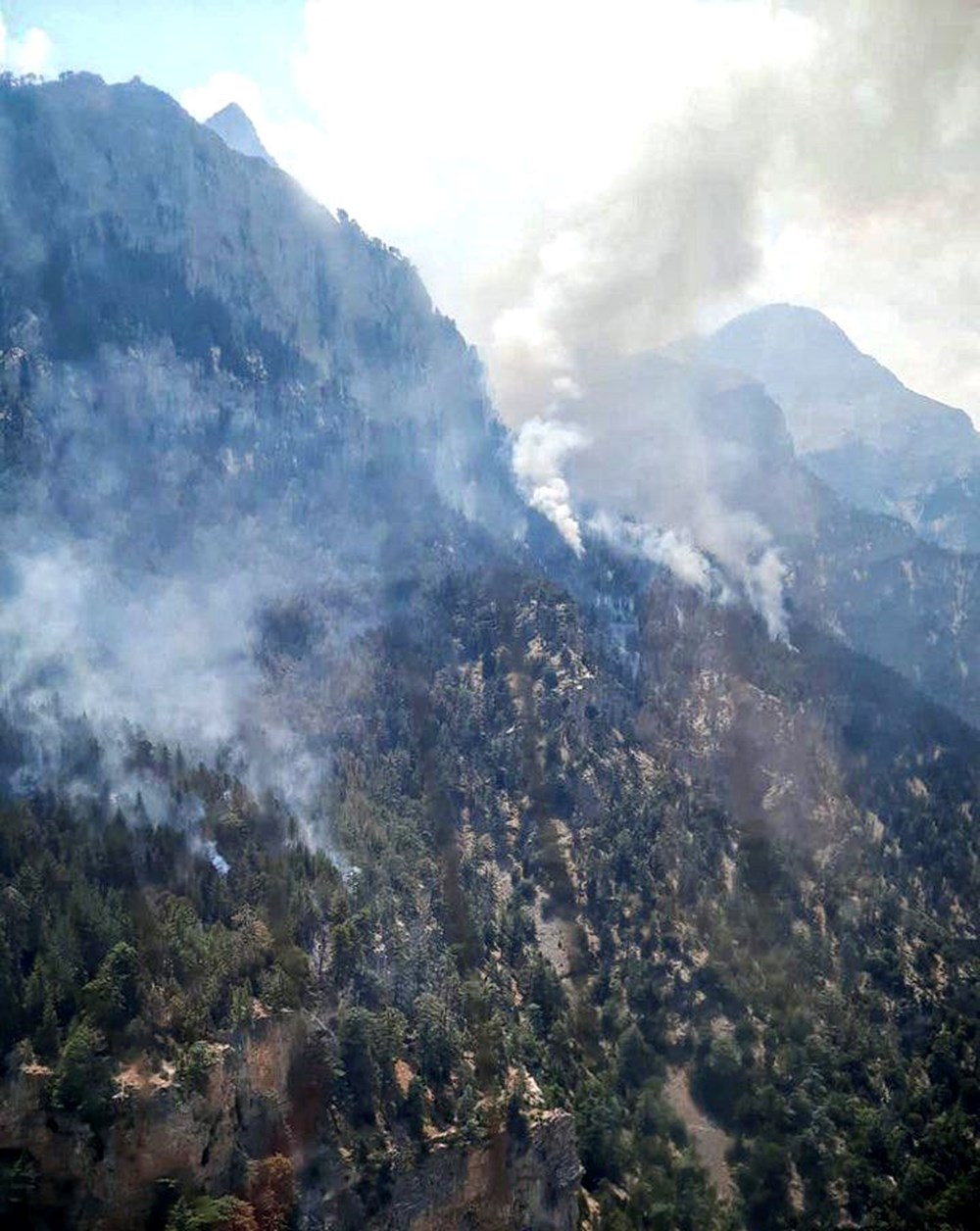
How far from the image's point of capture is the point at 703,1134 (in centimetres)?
16212

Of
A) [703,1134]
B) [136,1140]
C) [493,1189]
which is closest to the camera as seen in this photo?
[136,1140]

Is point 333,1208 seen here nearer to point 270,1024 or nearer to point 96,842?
point 270,1024

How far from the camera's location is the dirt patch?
15338cm

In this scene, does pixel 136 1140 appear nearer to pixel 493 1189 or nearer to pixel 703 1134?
pixel 493 1189

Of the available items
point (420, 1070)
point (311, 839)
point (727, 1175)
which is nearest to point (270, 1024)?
point (420, 1070)

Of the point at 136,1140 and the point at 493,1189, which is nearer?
the point at 136,1140

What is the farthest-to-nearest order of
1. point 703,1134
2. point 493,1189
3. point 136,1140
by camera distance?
point 703,1134 → point 493,1189 → point 136,1140

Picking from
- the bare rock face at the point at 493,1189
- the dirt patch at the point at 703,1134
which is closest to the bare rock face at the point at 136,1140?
the bare rock face at the point at 493,1189

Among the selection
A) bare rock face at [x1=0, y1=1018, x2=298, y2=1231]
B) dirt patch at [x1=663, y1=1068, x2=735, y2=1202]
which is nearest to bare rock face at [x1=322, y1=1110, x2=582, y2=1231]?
bare rock face at [x1=0, y1=1018, x2=298, y2=1231]

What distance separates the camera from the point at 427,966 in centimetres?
14788

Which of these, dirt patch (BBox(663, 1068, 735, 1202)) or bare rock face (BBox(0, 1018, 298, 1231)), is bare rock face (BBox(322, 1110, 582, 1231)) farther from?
dirt patch (BBox(663, 1068, 735, 1202))

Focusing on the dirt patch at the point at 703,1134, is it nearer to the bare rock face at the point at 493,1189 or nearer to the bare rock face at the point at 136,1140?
the bare rock face at the point at 493,1189

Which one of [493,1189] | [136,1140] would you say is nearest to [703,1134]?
[493,1189]

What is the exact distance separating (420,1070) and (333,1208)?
2025cm
